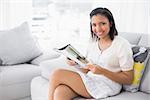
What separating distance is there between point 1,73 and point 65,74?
0.87 meters

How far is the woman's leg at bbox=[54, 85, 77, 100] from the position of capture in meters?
1.87

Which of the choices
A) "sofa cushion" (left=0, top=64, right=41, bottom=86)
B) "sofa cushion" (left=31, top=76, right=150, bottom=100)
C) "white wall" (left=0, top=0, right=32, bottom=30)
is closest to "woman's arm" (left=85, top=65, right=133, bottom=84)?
"sofa cushion" (left=31, top=76, right=150, bottom=100)

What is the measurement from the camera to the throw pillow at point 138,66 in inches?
78.9

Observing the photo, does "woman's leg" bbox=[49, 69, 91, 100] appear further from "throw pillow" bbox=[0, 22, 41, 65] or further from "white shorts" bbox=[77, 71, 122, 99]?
"throw pillow" bbox=[0, 22, 41, 65]

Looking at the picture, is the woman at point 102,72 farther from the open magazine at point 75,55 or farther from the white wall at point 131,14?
the white wall at point 131,14

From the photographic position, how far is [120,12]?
12.1 ft

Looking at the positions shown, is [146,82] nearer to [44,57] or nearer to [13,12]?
[44,57]

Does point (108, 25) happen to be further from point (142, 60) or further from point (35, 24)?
point (35, 24)

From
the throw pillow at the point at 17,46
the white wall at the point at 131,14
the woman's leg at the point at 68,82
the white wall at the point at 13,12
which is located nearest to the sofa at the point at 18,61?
the throw pillow at the point at 17,46

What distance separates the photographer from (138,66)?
2.00 metres

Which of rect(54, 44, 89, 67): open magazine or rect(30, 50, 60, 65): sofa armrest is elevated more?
rect(54, 44, 89, 67): open magazine

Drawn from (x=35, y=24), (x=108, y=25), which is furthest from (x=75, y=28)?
(x=108, y=25)

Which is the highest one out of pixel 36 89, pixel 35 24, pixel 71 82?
pixel 35 24

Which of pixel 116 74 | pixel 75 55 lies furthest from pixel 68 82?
pixel 116 74
